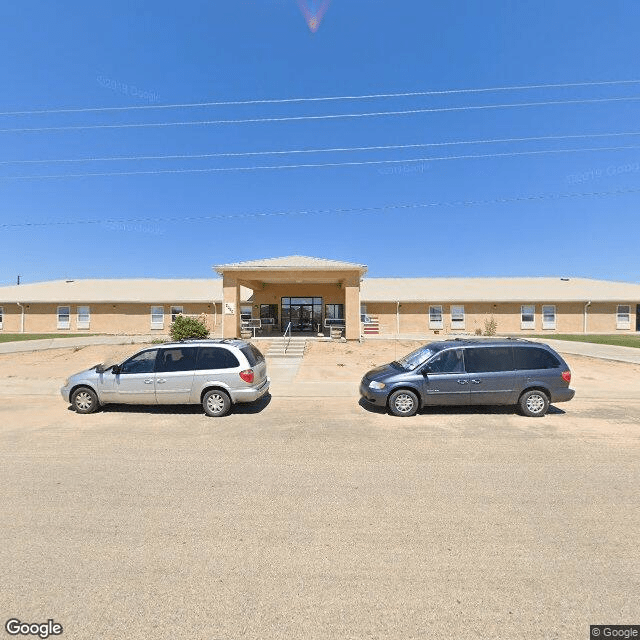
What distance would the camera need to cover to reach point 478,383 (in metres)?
7.23

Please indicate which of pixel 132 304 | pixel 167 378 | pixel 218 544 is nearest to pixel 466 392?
pixel 218 544

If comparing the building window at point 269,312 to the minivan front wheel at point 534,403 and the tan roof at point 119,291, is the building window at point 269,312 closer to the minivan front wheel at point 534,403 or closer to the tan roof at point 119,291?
the tan roof at point 119,291

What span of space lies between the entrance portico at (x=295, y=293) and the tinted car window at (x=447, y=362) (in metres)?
11.0

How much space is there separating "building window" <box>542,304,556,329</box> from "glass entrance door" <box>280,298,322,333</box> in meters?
17.4

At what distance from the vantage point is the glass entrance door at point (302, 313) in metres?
26.2

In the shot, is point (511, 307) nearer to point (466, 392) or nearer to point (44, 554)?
point (466, 392)

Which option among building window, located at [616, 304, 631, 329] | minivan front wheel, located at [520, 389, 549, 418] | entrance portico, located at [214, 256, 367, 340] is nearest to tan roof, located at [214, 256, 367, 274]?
entrance portico, located at [214, 256, 367, 340]

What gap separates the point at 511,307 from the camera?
2570cm

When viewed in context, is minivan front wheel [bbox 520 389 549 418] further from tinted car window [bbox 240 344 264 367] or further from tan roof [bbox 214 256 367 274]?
tan roof [bbox 214 256 367 274]

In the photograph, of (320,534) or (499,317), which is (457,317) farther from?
(320,534)

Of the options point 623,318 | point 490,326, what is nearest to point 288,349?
point 490,326

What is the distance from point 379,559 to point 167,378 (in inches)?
235

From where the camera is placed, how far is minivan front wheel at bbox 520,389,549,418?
7.22 meters

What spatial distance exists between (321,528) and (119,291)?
30.9 m
